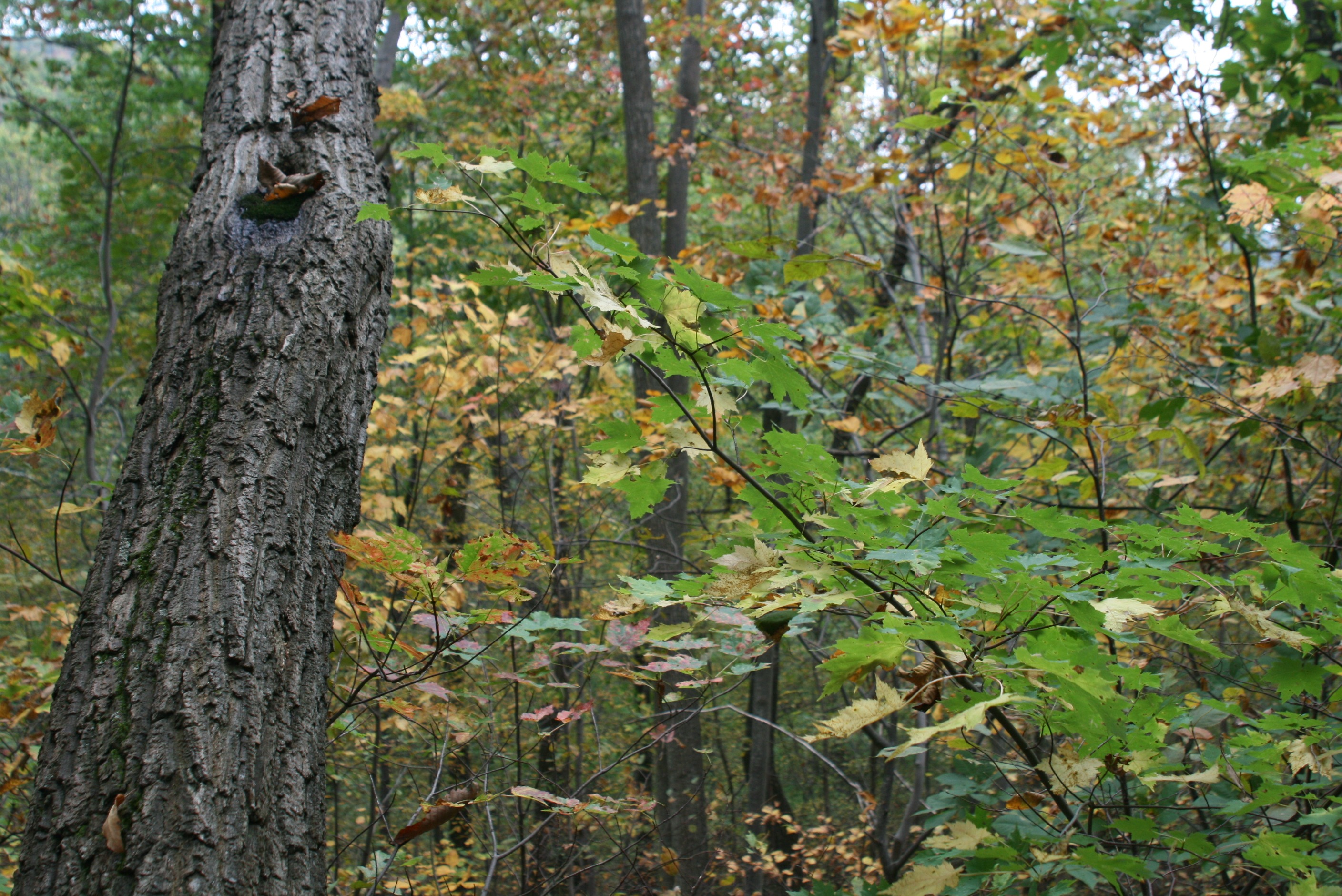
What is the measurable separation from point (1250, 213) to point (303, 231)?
2.85m

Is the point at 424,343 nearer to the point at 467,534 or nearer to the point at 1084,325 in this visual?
the point at 467,534

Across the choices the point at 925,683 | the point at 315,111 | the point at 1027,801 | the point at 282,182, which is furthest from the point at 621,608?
the point at 315,111

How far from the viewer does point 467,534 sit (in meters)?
6.56

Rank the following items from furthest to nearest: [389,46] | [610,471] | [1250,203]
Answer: [389,46] < [1250,203] < [610,471]

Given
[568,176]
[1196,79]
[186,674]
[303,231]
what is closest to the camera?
[186,674]

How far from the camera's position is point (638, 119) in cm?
552

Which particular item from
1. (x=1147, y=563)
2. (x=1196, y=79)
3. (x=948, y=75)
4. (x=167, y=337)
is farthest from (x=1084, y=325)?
(x=167, y=337)

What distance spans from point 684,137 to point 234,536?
5.75m

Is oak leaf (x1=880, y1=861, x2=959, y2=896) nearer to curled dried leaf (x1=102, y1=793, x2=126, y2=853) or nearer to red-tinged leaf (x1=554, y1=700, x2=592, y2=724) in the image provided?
red-tinged leaf (x1=554, y1=700, x2=592, y2=724)

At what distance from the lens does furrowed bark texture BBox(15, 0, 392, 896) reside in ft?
4.13

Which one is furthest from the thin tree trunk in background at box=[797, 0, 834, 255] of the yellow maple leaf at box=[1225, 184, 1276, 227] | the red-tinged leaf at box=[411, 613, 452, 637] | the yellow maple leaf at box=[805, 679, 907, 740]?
the yellow maple leaf at box=[805, 679, 907, 740]

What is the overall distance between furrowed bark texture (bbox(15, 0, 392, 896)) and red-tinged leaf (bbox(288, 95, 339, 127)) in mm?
20

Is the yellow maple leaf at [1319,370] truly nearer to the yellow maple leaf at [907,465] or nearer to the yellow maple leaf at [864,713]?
the yellow maple leaf at [907,465]

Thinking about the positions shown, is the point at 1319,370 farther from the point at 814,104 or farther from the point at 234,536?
the point at 814,104
